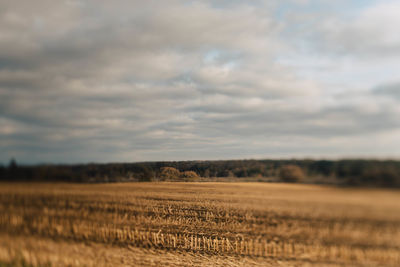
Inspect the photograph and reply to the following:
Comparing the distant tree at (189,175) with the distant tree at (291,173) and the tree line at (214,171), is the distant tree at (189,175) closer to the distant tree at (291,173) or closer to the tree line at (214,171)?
the tree line at (214,171)

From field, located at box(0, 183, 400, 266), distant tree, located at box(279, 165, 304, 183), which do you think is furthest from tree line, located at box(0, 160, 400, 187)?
field, located at box(0, 183, 400, 266)

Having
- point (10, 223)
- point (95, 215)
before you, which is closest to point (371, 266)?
point (95, 215)

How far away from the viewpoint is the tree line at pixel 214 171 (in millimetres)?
4031

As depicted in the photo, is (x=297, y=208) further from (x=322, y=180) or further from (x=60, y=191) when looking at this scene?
(x=60, y=191)

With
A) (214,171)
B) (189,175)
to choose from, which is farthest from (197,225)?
(214,171)

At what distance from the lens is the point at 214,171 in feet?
21.4

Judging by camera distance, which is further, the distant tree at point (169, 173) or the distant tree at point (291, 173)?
the distant tree at point (169, 173)

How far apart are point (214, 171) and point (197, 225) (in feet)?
5.44

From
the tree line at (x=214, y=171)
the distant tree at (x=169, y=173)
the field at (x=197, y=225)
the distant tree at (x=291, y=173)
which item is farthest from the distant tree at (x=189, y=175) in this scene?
the distant tree at (x=291, y=173)

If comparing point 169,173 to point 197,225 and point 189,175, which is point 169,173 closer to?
point 189,175

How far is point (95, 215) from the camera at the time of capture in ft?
20.8

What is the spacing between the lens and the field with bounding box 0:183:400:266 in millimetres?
4309

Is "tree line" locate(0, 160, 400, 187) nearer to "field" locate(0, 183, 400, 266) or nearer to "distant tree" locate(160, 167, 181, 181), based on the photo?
"distant tree" locate(160, 167, 181, 181)

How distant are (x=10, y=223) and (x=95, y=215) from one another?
1655 millimetres
